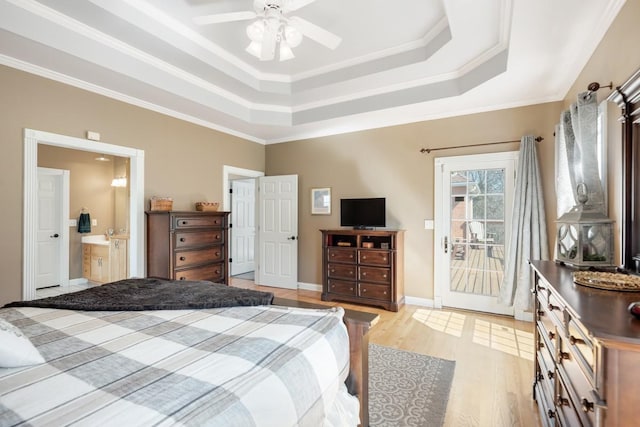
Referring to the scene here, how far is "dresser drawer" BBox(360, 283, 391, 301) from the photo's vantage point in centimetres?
406

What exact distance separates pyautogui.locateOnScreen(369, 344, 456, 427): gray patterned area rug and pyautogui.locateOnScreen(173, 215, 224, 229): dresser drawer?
2.46 meters

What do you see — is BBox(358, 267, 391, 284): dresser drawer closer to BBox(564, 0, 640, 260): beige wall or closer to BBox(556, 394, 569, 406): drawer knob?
BBox(564, 0, 640, 260): beige wall

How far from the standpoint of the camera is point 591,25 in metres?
2.18

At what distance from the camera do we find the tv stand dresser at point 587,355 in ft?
2.84

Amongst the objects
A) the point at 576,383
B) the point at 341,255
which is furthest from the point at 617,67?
the point at 341,255

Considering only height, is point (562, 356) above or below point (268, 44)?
below

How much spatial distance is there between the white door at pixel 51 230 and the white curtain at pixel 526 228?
6.81 meters

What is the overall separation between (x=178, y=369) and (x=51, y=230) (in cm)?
581

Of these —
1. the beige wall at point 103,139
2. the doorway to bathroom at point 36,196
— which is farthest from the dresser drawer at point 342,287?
the doorway to bathroom at point 36,196

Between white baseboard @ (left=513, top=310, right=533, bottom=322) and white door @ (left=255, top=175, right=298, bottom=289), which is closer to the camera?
white baseboard @ (left=513, top=310, right=533, bottom=322)

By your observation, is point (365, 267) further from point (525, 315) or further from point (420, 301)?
point (525, 315)

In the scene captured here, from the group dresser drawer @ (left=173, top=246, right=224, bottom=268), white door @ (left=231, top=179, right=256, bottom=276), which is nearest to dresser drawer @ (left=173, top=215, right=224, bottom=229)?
dresser drawer @ (left=173, top=246, right=224, bottom=268)

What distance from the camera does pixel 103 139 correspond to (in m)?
3.26

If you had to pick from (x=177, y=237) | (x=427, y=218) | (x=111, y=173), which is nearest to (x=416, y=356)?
(x=427, y=218)
